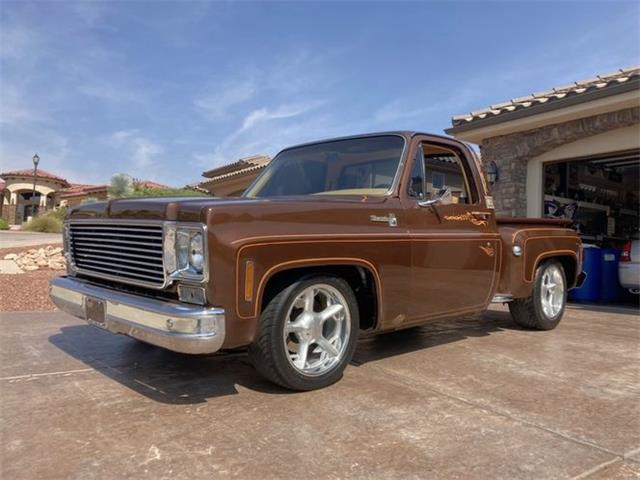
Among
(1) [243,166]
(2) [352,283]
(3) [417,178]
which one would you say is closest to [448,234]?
(3) [417,178]

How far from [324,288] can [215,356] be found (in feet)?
4.61

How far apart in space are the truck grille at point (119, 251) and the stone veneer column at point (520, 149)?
7.79m

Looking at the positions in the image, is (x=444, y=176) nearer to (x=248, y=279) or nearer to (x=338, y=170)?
(x=338, y=170)

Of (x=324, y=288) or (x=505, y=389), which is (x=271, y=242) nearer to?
(x=324, y=288)

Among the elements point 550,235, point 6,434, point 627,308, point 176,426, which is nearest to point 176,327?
point 176,426

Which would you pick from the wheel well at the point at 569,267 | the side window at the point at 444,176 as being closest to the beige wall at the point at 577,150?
the wheel well at the point at 569,267

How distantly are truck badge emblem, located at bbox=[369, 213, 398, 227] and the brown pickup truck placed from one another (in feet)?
0.04

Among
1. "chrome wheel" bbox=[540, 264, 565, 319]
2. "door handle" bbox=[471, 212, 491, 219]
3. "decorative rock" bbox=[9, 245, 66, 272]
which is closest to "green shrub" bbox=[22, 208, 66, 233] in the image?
"decorative rock" bbox=[9, 245, 66, 272]

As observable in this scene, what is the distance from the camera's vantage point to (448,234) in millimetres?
4488

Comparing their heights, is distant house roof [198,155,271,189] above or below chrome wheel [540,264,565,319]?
above

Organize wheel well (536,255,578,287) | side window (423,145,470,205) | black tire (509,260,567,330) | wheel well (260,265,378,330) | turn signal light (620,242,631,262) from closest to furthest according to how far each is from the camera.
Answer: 1. wheel well (260,265,378,330)
2. side window (423,145,470,205)
3. black tire (509,260,567,330)
4. wheel well (536,255,578,287)
5. turn signal light (620,242,631,262)

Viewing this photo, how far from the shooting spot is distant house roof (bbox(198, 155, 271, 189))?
1803 centimetres

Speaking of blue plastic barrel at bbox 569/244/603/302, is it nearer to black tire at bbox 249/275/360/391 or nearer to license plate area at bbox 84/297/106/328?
black tire at bbox 249/275/360/391

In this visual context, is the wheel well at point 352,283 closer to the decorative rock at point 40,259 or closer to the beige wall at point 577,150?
the beige wall at point 577,150
